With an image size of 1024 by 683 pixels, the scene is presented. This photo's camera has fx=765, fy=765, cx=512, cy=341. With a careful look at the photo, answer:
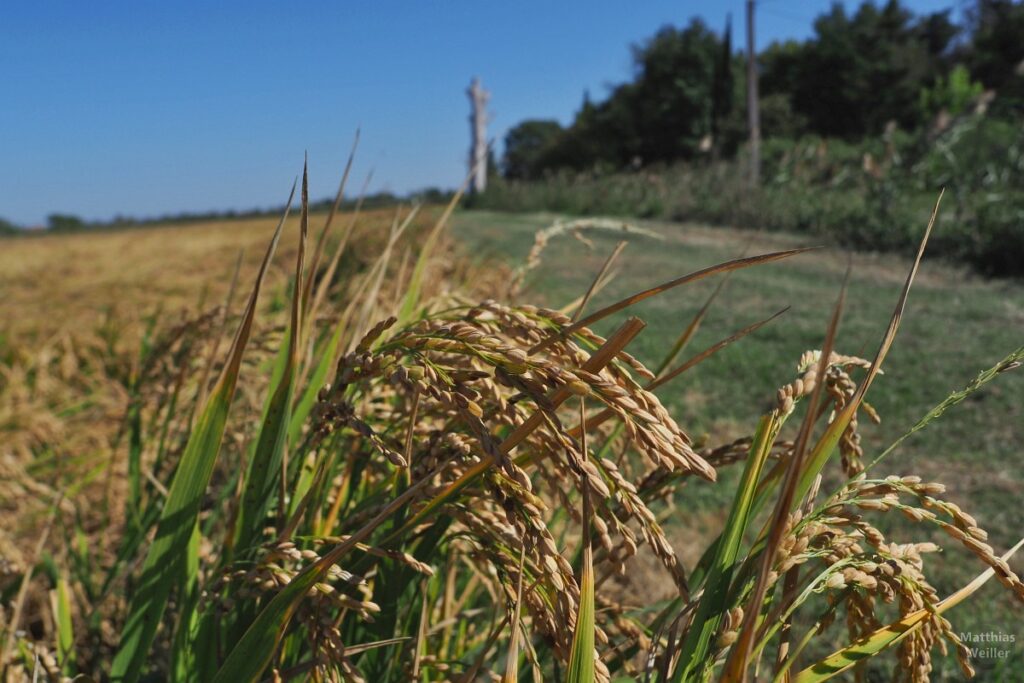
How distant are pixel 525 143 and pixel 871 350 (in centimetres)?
4347

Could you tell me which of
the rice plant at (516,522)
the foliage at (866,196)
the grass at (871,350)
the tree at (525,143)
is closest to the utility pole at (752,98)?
the foliage at (866,196)

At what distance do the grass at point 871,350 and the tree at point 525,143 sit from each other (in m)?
33.1

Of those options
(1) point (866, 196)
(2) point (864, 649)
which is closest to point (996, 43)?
(1) point (866, 196)

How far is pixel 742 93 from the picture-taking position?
32625 millimetres

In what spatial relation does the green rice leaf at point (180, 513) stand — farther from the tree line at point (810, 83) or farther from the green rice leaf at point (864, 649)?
the tree line at point (810, 83)

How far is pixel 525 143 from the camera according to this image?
4672 centimetres

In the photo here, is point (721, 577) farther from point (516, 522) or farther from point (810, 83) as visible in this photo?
point (810, 83)

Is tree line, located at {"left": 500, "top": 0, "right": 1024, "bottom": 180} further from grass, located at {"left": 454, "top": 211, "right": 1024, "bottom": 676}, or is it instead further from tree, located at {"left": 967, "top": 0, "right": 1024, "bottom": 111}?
grass, located at {"left": 454, "top": 211, "right": 1024, "bottom": 676}

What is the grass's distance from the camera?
3.09 meters

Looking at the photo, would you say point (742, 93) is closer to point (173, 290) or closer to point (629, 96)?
point (629, 96)

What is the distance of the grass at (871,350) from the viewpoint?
3.09 m

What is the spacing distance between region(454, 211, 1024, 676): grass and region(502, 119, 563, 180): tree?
33055 millimetres

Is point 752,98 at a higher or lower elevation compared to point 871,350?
higher

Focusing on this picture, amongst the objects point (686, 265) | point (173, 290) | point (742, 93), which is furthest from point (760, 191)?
point (742, 93)
